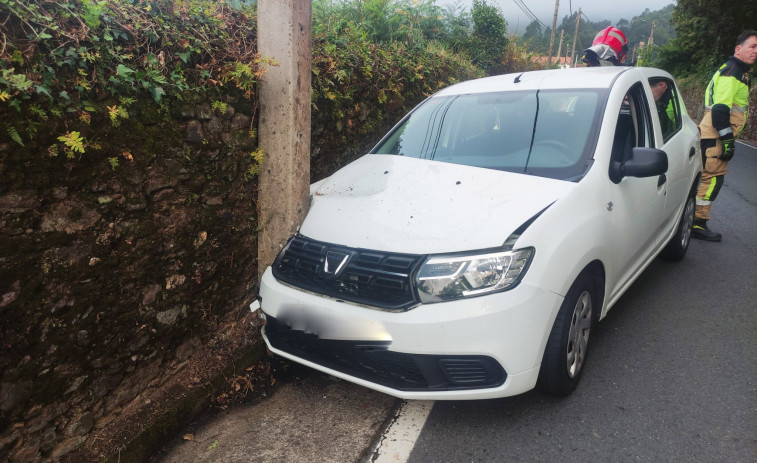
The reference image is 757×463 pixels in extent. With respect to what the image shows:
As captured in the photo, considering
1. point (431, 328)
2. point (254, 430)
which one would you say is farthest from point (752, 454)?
point (254, 430)

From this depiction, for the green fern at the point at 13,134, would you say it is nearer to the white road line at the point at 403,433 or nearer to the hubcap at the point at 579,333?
the white road line at the point at 403,433

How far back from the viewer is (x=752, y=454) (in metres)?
2.46

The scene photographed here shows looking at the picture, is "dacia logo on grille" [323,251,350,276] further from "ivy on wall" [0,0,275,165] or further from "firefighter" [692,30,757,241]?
"firefighter" [692,30,757,241]

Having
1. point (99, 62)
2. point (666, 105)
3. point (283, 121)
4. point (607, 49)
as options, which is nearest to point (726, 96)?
point (666, 105)

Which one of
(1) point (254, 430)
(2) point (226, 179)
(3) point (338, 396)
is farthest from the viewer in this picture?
(2) point (226, 179)

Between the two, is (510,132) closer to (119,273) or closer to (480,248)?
(480,248)

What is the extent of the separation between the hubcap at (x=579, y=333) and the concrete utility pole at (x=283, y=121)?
1.83 meters

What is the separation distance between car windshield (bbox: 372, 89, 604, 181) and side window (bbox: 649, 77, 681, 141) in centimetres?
114

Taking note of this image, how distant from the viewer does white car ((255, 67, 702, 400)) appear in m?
2.49

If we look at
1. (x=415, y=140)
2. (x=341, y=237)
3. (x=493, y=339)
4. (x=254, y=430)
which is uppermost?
(x=415, y=140)

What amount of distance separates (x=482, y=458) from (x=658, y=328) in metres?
1.98

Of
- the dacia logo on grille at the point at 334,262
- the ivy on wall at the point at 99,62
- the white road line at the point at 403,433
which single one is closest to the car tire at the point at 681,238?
the white road line at the point at 403,433

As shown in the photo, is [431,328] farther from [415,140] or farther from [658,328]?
[658,328]

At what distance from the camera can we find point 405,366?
257 centimetres
